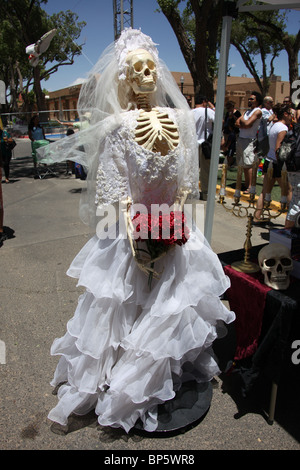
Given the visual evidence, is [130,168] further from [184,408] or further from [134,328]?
[184,408]

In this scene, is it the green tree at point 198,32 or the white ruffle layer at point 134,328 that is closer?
the white ruffle layer at point 134,328

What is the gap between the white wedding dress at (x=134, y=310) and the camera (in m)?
1.96

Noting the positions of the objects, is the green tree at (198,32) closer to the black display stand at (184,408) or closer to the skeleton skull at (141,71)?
the skeleton skull at (141,71)

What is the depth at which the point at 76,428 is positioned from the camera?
7.02ft

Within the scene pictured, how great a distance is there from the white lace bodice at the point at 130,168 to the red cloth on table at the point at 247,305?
2.64 ft

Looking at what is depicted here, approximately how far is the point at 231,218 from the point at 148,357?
477 centimetres

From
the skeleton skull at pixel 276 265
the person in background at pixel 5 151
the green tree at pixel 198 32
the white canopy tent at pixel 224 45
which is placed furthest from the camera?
the green tree at pixel 198 32

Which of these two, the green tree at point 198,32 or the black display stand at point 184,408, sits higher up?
the green tree at point 198,32

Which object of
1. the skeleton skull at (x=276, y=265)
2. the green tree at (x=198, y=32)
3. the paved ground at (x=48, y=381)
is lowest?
the paved ground at (x=48, y=381)

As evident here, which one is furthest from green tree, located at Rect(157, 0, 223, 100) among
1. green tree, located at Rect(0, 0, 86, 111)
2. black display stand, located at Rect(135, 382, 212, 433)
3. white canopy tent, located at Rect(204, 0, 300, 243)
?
black display stand, located at Rect(135, 382, 212, 433)

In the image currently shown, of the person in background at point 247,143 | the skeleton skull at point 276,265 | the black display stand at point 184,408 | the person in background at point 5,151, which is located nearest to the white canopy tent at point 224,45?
the person in background at point 247,143

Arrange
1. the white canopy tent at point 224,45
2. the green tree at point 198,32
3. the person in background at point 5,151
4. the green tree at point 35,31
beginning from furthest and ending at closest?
the green tree at point 35,31 < the green tree at point 198,32 < the person in background at point 5,151 < the white canopy tent at point 224,45
